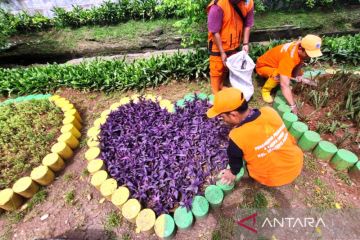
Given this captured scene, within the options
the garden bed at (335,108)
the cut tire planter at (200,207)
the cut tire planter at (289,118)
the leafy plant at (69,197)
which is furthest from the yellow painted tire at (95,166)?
the garden bed at (335,108)

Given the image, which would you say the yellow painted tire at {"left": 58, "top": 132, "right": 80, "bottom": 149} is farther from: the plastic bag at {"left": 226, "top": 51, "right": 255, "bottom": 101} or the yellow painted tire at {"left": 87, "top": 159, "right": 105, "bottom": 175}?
the plastic bag at {"left": 226, "top": 51, "right": 255, "bottom": 101}

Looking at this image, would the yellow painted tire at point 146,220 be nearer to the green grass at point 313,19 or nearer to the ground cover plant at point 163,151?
the ground cover plant at point 163,151

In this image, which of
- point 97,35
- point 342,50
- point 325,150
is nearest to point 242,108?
point 325,150

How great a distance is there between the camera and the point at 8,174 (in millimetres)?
3477

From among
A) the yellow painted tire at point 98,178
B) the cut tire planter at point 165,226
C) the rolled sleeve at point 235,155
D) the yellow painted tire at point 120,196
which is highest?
the rolled sleeve at point 235,155

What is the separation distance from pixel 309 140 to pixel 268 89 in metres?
1.21

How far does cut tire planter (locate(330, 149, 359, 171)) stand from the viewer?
3205 millimetres

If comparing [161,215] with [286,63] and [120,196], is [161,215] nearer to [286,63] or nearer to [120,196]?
[120,196]

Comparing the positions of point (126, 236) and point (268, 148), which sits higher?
point (268, 148)

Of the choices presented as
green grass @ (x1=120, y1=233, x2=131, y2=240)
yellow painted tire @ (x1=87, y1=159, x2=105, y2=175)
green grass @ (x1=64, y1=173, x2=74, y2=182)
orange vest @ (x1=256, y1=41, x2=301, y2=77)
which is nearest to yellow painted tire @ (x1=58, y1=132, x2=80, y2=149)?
green grass @ (x1=64, y1=173, x2=74, y2=182)

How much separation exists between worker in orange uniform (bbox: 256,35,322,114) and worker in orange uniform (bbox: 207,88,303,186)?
58.9 inches

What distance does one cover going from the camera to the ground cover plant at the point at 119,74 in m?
5.02

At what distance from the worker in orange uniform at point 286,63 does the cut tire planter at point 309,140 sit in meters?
0.44

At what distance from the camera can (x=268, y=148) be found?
2363 millimetres
